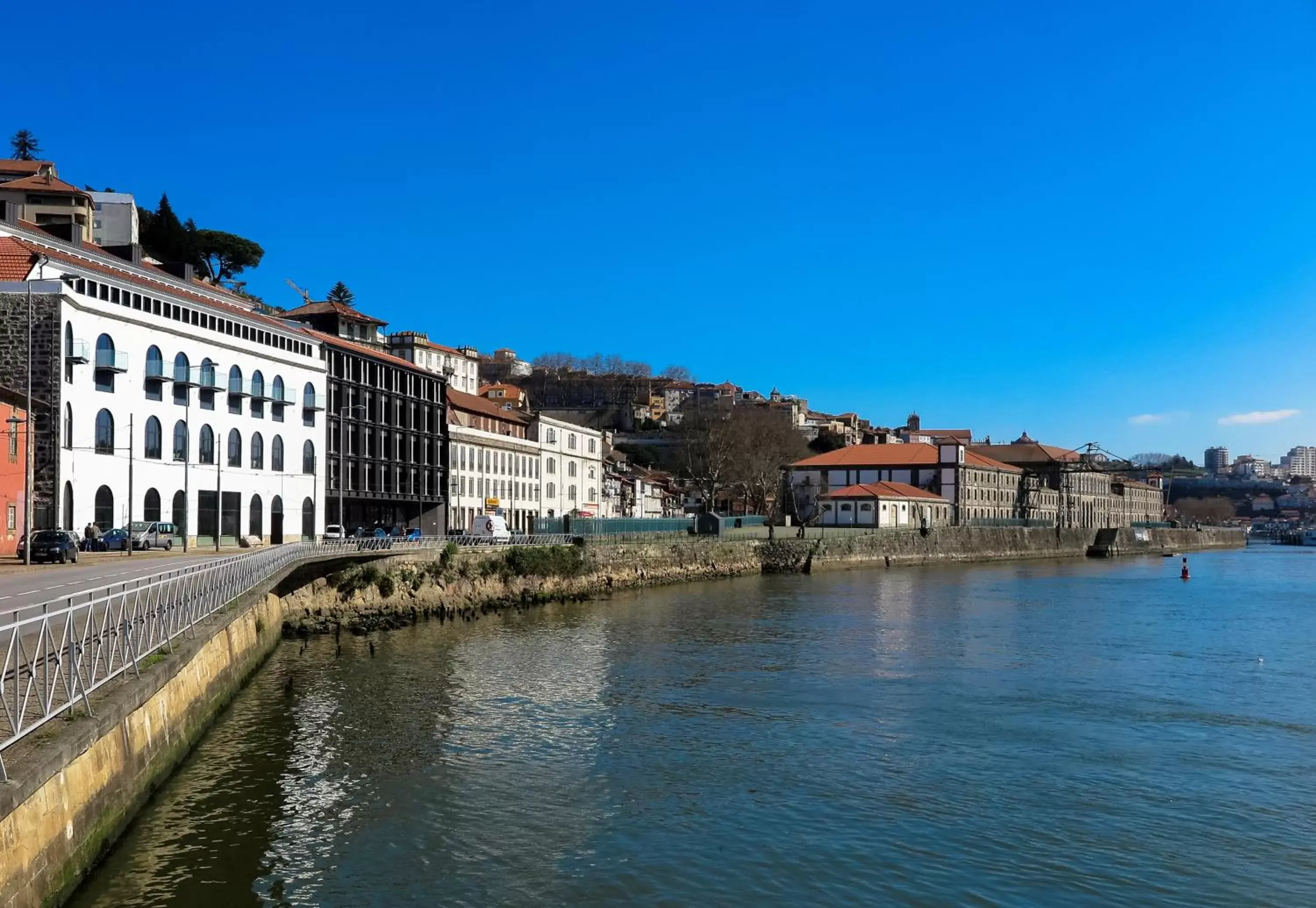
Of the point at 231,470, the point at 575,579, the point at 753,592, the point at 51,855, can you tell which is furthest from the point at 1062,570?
the point at 51,855

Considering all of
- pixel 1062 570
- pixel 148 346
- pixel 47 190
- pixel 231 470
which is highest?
pixel 47 190

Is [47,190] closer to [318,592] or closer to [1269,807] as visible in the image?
[318,592]

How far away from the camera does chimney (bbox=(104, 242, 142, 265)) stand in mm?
69062

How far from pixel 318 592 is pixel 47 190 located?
73.8m

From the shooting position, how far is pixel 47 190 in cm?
9738

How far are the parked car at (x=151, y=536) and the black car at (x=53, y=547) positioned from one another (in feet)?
31.7

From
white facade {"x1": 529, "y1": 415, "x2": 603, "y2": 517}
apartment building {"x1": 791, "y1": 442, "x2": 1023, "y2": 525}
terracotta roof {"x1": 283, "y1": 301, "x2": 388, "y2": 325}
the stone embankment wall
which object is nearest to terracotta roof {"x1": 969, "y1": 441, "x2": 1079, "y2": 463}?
apartment building {"x1": 791, "y1": 442, "x2": 1023, "y2": 525}

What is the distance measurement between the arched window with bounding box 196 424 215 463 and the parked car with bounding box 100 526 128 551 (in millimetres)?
11638

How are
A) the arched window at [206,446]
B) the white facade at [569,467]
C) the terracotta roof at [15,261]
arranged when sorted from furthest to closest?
1. the white facade at [569,467]
2. the arched window at [206,446]
3. the terracotta roof at [15,261]

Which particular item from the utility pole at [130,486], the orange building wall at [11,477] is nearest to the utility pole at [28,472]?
the orange building wall at [11,477]

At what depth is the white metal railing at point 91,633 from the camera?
11.4m

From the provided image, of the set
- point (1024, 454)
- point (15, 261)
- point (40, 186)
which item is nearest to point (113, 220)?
point (40, 186)

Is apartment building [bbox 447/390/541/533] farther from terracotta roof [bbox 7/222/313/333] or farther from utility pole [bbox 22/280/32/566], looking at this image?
utility pole [bbox 22/280/32/566]

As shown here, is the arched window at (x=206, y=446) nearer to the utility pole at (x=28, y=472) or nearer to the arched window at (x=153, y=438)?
the arched window at (x=153, y=438)
